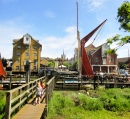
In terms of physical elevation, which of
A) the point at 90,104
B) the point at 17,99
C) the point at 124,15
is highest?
the point at 124,15

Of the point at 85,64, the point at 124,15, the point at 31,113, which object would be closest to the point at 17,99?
the point at 31,113

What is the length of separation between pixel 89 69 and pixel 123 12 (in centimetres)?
1129

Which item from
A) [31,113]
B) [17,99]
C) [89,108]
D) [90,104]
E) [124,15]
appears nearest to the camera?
[31,113]

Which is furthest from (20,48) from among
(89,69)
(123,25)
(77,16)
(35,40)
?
(123,25)

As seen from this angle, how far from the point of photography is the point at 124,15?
15.9m

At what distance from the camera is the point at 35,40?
61781 mm

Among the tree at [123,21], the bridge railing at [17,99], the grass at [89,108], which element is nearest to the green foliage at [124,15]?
the tree at [123,21]

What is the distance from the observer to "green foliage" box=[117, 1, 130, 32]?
1528 cm

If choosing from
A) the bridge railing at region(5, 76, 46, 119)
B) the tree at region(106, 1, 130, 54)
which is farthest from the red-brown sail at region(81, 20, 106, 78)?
the bridge railing at region(5, 76, 46, 119)

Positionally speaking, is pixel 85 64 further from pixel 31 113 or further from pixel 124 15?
pixel 31 113

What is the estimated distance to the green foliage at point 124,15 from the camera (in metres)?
15.3

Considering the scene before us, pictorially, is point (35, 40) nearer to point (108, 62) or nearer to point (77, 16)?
point (108, 62)

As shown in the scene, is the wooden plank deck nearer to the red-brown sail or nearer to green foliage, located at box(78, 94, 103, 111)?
green foliage, located at box(78, 94, 103, 111)

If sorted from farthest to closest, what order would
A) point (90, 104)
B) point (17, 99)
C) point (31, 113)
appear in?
point (90, 104) < point (17, 99) < point (31, 113)
